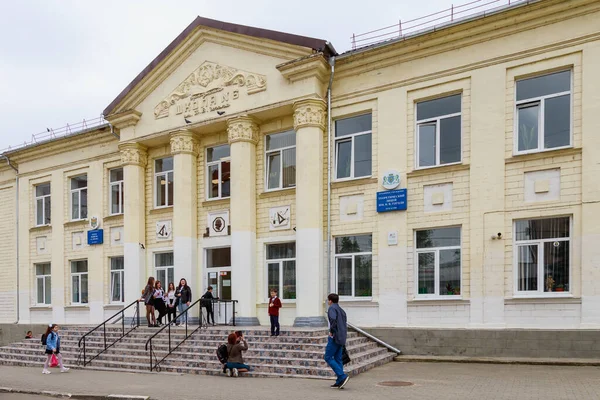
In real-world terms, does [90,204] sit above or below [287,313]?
above

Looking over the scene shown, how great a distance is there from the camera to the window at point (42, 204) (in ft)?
79.4

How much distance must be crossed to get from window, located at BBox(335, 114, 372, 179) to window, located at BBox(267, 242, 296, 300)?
2.92m

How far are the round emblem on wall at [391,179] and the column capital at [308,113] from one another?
2.60 meters

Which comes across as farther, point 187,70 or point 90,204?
point 90,204

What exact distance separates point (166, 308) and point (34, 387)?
18.5 feet

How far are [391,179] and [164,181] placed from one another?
368 inches

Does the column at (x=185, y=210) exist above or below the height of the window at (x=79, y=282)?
above

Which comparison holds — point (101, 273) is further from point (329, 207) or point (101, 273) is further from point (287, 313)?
point (329, 207)

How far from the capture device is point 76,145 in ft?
74.5

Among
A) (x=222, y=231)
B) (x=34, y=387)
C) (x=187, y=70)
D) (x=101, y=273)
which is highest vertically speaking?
(x=187, y=70)

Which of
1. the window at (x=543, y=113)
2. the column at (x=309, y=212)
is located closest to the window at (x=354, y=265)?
the column at (x=309, y=212)

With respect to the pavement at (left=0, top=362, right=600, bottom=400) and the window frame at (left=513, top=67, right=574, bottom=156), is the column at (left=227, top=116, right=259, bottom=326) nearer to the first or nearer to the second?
the pavement at (left=0, top=362, right=600, bottom=400)

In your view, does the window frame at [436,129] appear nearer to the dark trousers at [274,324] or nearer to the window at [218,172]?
the dark trousers at [274,324]

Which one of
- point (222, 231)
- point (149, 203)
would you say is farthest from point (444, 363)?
point (149, 203)
